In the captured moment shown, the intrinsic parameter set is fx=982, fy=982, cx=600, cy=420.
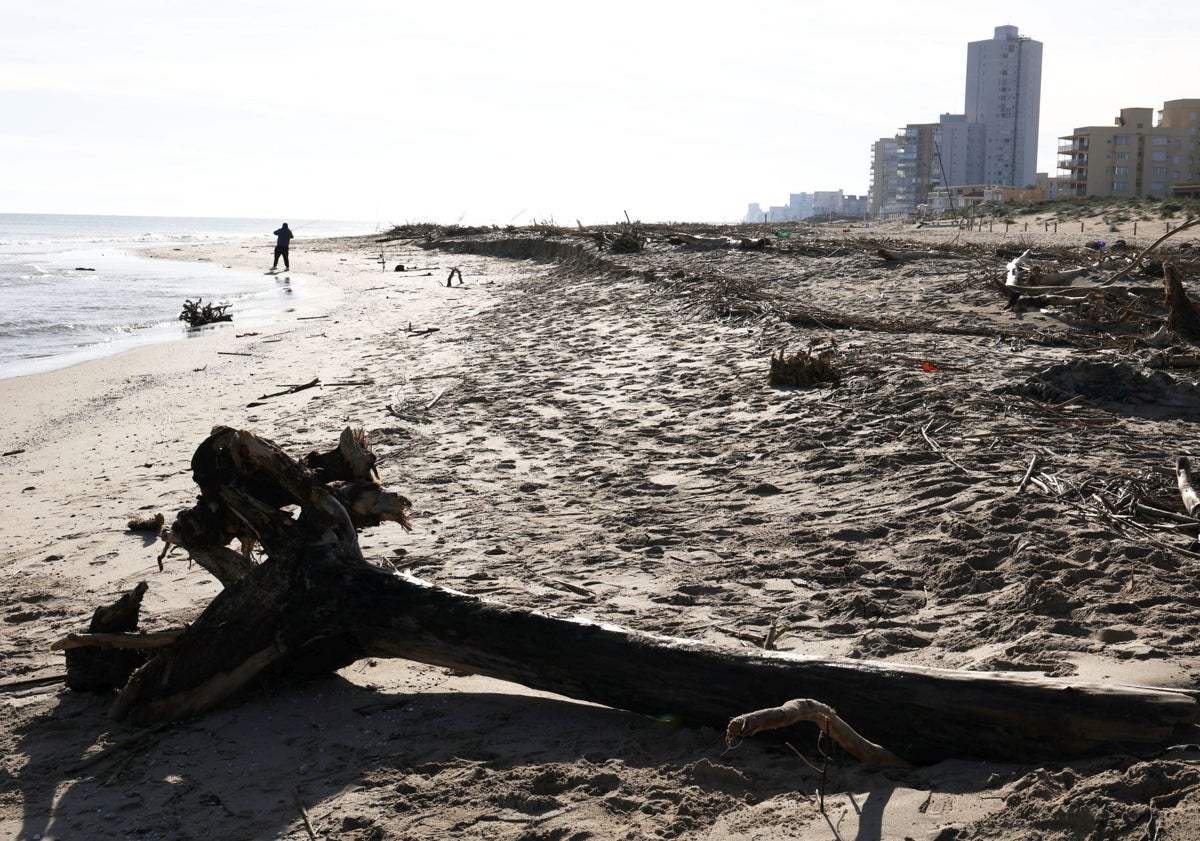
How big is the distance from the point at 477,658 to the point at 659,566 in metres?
1.23

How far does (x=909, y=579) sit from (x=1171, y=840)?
1877 millimetres

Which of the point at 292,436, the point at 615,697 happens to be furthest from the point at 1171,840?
the point at 292,436

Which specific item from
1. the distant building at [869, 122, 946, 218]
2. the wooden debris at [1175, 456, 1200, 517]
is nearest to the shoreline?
the wooden debris at [1175, 456, 1200, 517]

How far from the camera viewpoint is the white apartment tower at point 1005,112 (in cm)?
15375

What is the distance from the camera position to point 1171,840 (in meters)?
2.11

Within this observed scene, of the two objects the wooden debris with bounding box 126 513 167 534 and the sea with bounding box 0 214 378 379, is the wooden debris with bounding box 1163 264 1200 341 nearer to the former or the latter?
the wooden debris with bounding box 126 513 167 534

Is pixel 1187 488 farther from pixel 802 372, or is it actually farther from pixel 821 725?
pixel 802 372

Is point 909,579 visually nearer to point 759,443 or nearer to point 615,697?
point 615,697

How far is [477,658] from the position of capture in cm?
342

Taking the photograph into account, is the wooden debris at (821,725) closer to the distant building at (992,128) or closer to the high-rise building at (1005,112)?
the distant building at (992,128)

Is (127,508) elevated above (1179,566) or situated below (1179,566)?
below

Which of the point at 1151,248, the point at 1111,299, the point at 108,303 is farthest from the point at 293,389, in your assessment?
the point at 108,303

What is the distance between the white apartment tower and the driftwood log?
541ft

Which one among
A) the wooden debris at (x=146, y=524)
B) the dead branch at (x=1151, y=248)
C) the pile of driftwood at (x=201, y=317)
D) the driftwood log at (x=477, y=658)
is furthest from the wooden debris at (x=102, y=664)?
the pile of driftwood at (x=201, y=317)
